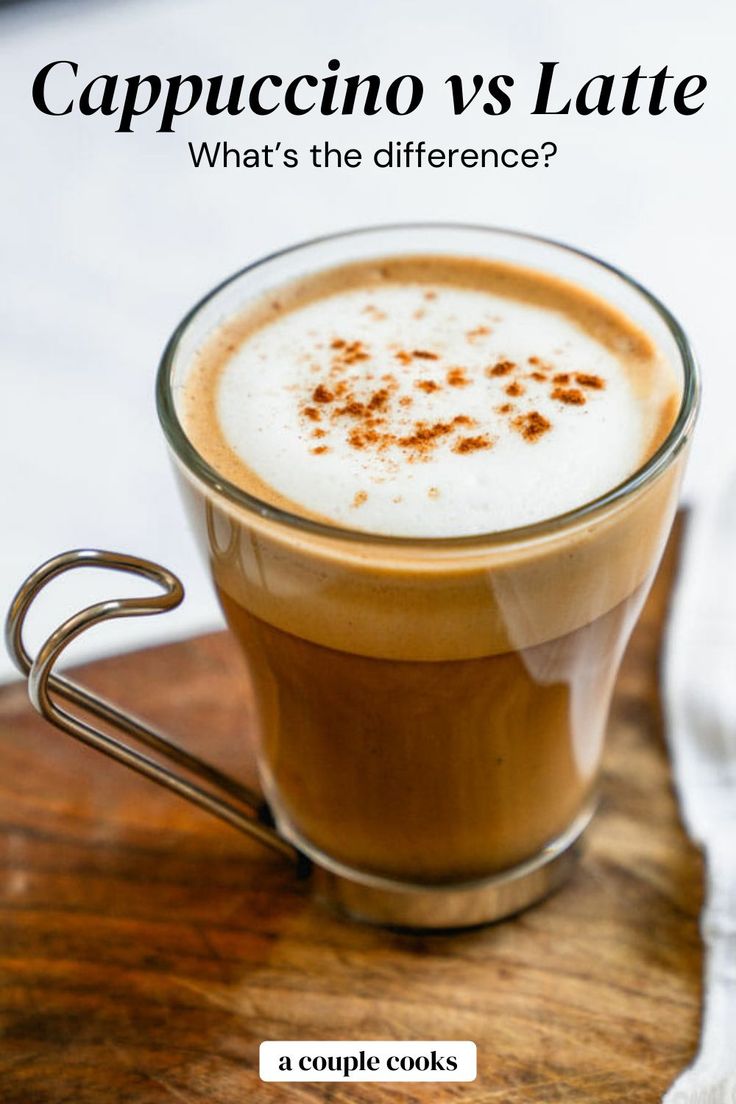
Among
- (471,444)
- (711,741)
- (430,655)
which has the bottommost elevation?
(711,741)

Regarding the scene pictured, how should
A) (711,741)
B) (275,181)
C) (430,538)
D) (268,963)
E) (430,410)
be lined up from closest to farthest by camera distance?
(430,538) → (430,410) → (268,963) → (711,741) → (275,181)

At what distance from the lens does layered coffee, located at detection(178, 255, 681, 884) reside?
81cm

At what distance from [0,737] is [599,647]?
0.56 m

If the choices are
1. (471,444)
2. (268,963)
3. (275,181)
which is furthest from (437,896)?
(275,181)

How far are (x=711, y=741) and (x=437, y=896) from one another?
0.28 m

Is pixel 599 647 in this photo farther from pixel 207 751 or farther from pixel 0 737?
pixel 0 737

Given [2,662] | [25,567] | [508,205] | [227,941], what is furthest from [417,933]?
[508,205]

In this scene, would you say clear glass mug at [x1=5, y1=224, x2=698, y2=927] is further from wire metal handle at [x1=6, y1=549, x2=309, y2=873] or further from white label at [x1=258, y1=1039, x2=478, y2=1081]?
white label at [x1=258, y1=1039, x2=478, y2=1081]

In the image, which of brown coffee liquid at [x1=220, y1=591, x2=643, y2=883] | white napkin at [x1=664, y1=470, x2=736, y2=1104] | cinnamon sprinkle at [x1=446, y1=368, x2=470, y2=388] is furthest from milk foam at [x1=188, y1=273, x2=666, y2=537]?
white napkin at [x1=664, y1=470, x2=736, y2=1104]

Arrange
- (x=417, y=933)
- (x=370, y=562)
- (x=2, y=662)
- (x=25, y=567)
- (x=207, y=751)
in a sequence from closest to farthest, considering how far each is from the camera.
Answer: (x=370, y=562) < (x=417, y=933) < (x=207, y=751) < (x=2, y=662) < (x=25, y=567)

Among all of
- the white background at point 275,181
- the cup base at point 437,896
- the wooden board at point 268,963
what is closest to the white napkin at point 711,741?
the wooden board at point 268,963

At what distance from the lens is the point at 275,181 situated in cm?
219

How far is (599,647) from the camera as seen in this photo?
92cm

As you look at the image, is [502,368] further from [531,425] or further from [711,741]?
[711,741]
